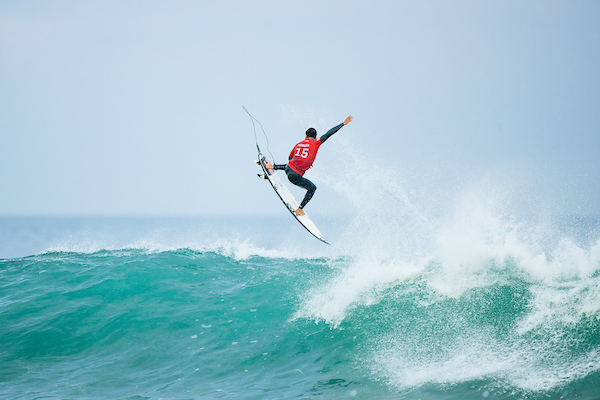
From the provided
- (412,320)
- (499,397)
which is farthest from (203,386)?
(499,397)

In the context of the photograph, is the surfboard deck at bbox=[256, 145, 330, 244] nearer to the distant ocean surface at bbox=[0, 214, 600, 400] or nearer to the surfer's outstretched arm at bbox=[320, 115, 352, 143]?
the distant ocean surface at bbox=[0, 214, 600, 400]

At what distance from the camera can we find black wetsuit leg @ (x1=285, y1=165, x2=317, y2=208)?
25.8 feet

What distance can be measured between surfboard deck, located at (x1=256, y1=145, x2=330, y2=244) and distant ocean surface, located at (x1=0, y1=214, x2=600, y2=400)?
1.14 metres

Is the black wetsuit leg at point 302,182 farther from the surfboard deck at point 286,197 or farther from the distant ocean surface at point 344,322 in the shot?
the distant ocean surface at point 344,322

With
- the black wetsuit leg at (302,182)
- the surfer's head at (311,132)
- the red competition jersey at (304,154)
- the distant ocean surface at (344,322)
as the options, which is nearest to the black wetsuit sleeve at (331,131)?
the red competition jersey at (304,154)

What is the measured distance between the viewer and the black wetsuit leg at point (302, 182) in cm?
786

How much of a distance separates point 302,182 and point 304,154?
605 mm

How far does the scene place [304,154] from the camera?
303 inches

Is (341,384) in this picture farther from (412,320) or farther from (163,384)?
(163,384)

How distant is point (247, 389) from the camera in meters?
5.54

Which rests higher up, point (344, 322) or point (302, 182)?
point (302, 182)

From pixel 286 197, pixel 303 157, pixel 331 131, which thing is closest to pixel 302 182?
pixel 303 157

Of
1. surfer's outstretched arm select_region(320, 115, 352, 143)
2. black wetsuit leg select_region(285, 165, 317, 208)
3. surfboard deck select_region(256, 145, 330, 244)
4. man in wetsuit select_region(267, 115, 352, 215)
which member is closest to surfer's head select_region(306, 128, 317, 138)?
man in wetsuit select_region(267, 115, 352, 215)

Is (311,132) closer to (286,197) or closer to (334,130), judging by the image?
(334,130)
